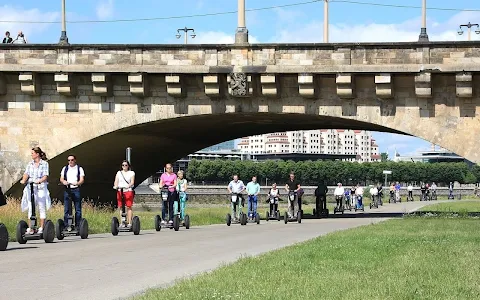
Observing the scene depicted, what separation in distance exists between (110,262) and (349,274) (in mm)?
4174

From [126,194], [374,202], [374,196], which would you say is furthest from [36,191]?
[374,202]

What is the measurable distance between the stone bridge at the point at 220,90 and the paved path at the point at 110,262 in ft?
33.6

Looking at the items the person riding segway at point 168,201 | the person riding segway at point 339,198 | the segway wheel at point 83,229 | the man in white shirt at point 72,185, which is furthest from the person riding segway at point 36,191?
the person riding segway at point 339,198

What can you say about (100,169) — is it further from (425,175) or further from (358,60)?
(425,175)

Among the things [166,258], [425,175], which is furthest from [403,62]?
[425,175]

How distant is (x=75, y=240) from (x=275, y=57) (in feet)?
44.3

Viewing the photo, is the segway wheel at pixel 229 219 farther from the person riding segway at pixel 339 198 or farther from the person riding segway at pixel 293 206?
the person riding segway at pixel 339 198

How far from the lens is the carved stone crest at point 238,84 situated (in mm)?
29531

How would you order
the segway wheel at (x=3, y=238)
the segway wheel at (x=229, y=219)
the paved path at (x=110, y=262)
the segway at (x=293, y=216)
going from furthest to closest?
the segway at (x=293, y=216) → the segway wheel at (x=229, y=219) → the segway wheel at (x=3, y=238) → the paved path at (x=110, y=262)

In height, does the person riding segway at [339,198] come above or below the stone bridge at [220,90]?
below

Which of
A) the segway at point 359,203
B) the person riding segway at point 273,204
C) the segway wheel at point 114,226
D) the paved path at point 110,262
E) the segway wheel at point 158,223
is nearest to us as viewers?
the paved path at point 110,262

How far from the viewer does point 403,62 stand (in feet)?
93.0

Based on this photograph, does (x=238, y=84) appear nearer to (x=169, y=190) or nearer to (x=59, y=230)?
(x=169, y=190)

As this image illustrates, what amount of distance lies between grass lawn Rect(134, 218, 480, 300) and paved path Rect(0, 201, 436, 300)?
785 millimetres
